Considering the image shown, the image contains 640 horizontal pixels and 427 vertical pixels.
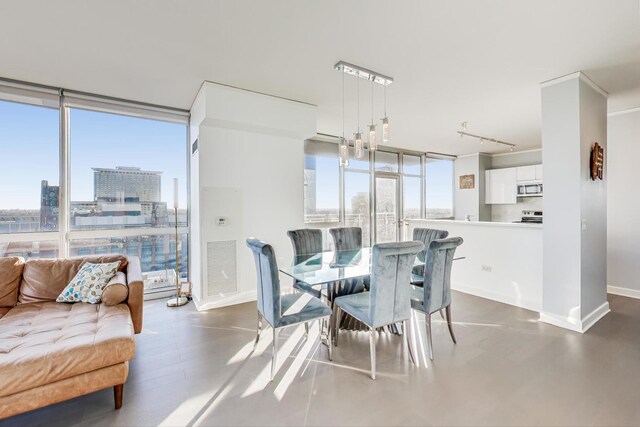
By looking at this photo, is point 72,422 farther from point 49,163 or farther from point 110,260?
point 49,163

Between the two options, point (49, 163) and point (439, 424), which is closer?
point (439, 424)

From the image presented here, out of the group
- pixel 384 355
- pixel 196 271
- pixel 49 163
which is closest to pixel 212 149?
pixel 196 271

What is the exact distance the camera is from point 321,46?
259 centimetres

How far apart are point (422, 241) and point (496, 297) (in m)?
1.72

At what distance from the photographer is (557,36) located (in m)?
2.42

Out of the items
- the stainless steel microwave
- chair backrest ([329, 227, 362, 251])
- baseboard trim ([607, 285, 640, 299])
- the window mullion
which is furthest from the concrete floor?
the stainless steel microwave

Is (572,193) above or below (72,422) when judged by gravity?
above

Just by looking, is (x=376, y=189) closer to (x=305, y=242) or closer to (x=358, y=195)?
(x=358, y=195)

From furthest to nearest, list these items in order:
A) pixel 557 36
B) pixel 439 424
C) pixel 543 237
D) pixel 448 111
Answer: pixel 448 111, pixel 543 237, pixel 557 36, pixel 439 424

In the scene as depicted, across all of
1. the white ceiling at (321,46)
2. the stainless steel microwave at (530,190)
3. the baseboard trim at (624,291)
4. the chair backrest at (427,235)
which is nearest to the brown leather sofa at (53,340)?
the white ceiling at (321,46)

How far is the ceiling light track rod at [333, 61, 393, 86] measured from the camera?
2.89 m

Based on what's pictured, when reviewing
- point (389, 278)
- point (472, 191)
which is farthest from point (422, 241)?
point (472, 191)

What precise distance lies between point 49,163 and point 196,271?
7.15ft

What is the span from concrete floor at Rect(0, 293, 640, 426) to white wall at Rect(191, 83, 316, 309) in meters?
1.07
